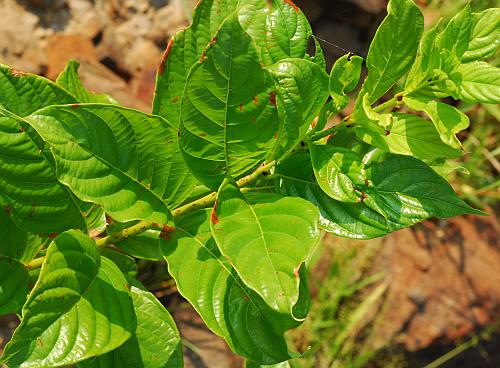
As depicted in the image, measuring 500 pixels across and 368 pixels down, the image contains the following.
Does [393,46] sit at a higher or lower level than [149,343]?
higher

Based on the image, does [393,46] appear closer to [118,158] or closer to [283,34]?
[283,34]

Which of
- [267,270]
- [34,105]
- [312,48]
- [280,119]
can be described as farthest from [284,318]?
[312,48]

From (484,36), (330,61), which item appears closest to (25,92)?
(484,36)

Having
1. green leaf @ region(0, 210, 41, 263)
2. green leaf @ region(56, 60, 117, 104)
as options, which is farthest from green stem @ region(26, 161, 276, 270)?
green leaf @ region(56, 60, 117, 104)

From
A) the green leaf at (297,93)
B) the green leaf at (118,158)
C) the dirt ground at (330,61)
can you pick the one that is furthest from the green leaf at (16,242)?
the dirt ground at (330,61)

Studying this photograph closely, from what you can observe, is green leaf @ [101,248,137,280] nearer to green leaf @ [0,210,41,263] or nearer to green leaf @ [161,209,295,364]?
green leaf @ [0,210,41,263]

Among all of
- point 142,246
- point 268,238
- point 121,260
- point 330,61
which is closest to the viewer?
point 268,238

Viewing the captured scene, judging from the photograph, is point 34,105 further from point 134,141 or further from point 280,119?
point 280,119
